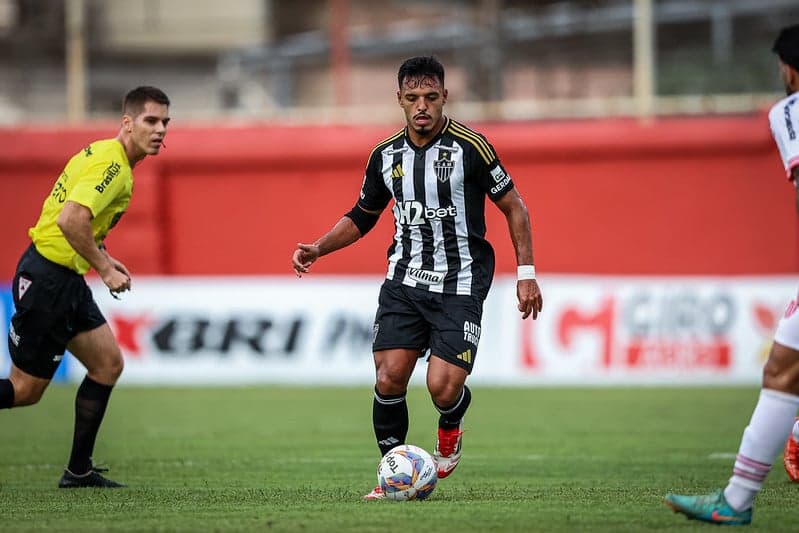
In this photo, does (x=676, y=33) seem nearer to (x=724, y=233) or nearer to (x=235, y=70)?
(x=724, y=233)

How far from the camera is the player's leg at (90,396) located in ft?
27.0

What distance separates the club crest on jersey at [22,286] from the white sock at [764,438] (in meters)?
4.57

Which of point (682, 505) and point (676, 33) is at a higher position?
point (676, 33)

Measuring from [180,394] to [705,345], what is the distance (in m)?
6.88

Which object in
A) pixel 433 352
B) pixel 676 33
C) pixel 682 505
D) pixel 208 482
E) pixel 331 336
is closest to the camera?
pixel 682 505

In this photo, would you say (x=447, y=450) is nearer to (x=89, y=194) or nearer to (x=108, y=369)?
(x=108, y=369)

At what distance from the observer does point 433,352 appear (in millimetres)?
7441

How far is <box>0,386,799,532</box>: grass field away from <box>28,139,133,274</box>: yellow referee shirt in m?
1.53

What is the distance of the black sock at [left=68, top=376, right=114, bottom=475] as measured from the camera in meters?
8.24

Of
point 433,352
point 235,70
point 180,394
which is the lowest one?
point 180,394

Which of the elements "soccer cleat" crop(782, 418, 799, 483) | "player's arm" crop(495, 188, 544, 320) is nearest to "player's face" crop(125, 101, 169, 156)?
"player's arm" crop(495, 188, 544, 320)

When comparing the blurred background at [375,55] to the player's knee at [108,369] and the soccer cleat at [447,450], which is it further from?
the soccer cleat at [447,450]

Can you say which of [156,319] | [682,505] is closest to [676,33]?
[156,319]

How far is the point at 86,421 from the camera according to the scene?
8273mm
